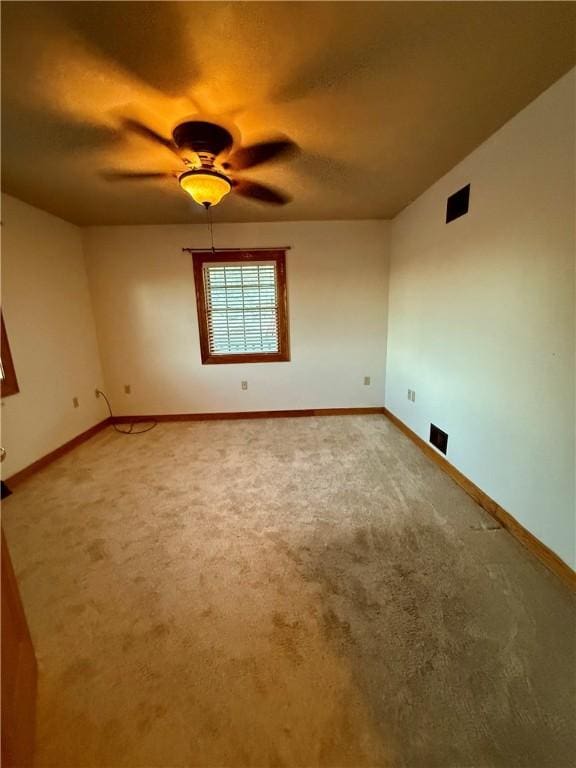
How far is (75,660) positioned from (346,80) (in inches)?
110

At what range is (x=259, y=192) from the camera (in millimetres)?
2584

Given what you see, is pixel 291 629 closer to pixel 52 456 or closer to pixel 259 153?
pixel 259 153

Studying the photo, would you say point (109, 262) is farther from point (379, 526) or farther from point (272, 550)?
point (379, 526)

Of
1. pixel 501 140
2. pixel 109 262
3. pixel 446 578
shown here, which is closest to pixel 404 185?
pixel 501 140

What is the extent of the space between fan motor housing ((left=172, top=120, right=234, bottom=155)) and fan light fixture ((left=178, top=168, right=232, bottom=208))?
12 cm

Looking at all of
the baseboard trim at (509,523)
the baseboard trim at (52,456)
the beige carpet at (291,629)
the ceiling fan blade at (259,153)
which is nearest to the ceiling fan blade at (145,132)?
the ceiling fan blade at (259,153)

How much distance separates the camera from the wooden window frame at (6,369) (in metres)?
2.39

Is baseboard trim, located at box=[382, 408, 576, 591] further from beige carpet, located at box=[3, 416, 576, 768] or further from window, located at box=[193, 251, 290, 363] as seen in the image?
window, located at box=[193, 251, 290, 363]

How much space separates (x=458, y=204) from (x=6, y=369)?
155 inches

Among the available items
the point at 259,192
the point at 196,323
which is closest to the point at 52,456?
the point at 196,323

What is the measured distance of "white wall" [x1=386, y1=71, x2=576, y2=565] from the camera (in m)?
1.44

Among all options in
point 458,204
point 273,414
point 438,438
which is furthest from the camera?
point 273,414

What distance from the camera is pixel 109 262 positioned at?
3445 millimetres

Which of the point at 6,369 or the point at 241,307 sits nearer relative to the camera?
the point at 6,369
